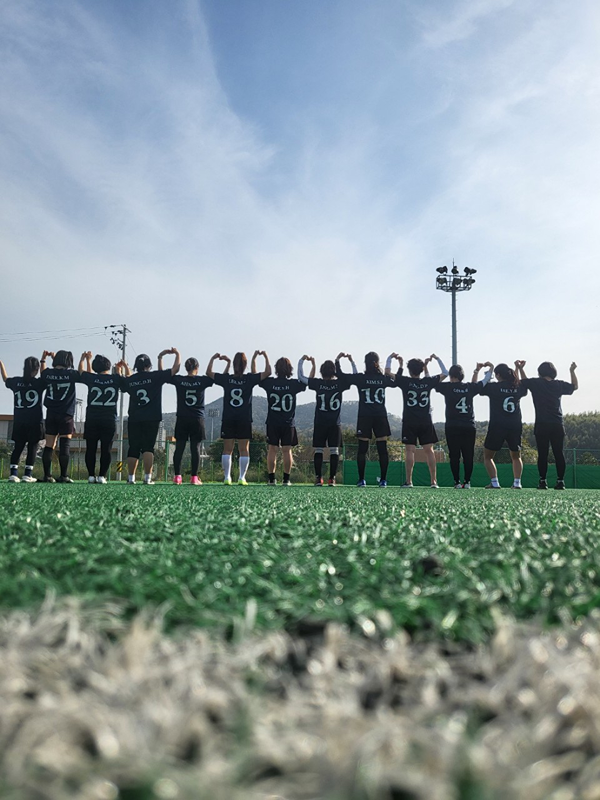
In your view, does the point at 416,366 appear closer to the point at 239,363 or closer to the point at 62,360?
the point at 239,363

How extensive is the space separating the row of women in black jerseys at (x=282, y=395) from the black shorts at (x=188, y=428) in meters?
0.08

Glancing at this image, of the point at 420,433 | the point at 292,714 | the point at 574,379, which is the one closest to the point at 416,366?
the point at 420,433

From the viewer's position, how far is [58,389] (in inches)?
360

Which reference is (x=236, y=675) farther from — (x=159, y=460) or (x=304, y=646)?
(x=159, y=460)

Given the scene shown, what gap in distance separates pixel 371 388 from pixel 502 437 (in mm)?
2192

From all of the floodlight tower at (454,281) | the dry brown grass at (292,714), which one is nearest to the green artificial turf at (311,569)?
the dry brown grass at (292,714)

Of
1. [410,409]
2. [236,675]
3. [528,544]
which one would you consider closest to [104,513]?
[528,544]

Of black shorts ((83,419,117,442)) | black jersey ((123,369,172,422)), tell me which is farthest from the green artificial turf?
black shorts ((83,419,117,442))

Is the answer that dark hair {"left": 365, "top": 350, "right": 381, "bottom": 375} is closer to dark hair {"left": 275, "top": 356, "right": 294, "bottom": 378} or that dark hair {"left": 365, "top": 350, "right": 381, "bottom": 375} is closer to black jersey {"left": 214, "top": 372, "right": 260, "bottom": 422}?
dark hair {"left": 275, "top": 356, "right": 294, "bottom": 378}

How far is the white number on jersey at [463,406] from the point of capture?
31.4 ft

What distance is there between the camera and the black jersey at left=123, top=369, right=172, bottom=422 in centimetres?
891

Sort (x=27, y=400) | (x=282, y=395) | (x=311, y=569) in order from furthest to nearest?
(x=282, y=395), (x=27, y=400), (x=311, y=569)

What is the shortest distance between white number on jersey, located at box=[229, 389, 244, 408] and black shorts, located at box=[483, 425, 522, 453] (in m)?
3.95

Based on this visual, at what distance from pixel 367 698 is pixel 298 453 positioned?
32857 millimetres
